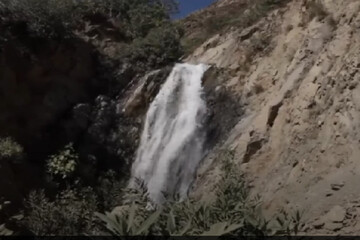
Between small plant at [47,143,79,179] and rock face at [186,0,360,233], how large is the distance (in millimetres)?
3046

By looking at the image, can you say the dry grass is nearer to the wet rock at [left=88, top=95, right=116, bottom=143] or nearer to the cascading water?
the cascading water

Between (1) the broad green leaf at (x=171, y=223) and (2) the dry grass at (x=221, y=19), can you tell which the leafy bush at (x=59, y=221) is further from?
(2) the dry grass at (x=221, y=19)

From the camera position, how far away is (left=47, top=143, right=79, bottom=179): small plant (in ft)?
41.1

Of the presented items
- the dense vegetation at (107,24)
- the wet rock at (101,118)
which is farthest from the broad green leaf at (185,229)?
the dense vegetation at (107,24)

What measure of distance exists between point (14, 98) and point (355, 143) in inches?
325

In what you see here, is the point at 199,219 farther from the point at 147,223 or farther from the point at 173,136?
the point at 173,136

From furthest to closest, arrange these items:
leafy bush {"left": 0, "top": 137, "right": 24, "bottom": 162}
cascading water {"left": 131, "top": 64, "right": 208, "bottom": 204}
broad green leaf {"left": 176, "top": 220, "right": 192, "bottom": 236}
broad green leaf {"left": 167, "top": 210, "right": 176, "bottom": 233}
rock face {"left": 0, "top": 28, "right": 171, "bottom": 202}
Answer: rock face {"left": 0, "top": 28, "right": 171, "bottom": 202} → cascading water {"left": 131, "top": 64, "right": 208, "bottom": 204} → leafy bush {"left": 0, "top": 137, "right": 24, "bottom": 162} → broad green leaf {"left": 167, "top": 210, "right": 176, "bottom": 233} → broad green leaf {"left": 176, "top": 220, "right": 192, "bottom": 236}

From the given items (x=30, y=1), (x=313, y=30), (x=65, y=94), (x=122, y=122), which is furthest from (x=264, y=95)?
(x=30, y=1)

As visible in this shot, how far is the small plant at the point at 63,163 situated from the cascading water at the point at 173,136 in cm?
144

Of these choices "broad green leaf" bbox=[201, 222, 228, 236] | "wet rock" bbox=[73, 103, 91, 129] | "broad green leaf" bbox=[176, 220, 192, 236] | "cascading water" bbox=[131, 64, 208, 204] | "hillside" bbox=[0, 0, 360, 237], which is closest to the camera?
"broad green leaf" bbox=[201, 222, 228, 236]

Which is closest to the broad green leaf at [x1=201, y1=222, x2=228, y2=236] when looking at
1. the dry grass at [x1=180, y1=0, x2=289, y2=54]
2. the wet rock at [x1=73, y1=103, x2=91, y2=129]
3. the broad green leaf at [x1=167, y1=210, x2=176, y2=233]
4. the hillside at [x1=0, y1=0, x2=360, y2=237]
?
the broad green leaf at [x1=167, y1=210, x2=176, y2=233]

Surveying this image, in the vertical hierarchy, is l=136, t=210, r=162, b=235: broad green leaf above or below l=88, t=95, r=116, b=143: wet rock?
below

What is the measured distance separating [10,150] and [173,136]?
385 centimetres

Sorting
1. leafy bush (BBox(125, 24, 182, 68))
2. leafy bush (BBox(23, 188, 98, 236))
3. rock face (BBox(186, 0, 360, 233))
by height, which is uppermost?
leafy bush (BBox(125, 24, 182, 68))
